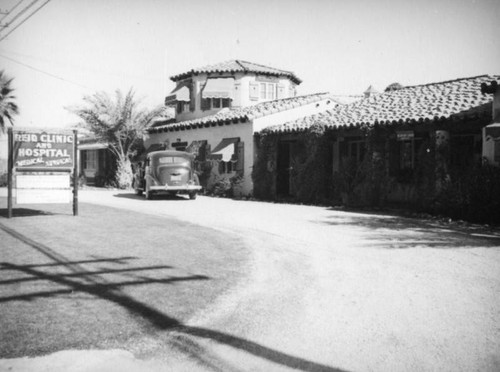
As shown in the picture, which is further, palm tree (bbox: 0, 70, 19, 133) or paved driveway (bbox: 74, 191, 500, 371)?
palm tree (bbox: 0, 70, 19, 133)

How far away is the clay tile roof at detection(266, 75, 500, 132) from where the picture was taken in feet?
47.7

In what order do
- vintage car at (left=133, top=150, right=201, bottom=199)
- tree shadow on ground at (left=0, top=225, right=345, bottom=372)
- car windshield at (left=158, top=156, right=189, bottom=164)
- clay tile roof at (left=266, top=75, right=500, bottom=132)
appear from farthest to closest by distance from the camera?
car windshield at (left=158, top=156, right=189, bottom=164) < vintage car at (left=133, top=150, right=201, bottom=199) < clay tile roof at (left=266, top=75, right=500, bottom=132) < tree shadow on ground at (left=0, top=225, right=345, bottom=372)

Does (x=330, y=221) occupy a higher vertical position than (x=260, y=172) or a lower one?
lower

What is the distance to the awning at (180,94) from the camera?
89.7 ft

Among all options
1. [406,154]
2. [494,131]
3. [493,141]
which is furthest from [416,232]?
[406,154]

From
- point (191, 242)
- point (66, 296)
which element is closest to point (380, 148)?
point (191, 242)

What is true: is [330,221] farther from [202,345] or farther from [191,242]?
[202,345]

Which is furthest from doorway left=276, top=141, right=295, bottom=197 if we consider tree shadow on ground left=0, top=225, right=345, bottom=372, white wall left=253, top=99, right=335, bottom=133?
tree shadow on ground left=0, top=225, right=345, bottom=372

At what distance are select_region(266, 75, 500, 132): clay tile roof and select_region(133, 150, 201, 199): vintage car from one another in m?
4.20

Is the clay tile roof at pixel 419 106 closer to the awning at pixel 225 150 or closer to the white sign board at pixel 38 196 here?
the awning at pixel 225 150

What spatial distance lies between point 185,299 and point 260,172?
15.1 m

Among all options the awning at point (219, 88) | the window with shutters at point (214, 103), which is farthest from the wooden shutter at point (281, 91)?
the window with shutters at point (214, 103)

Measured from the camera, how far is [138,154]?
→ 2866 centimetres

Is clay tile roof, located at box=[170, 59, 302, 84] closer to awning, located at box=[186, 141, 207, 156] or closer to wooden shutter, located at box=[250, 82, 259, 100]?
wooden shutter, located at box=[250, 82, 259, 100]
